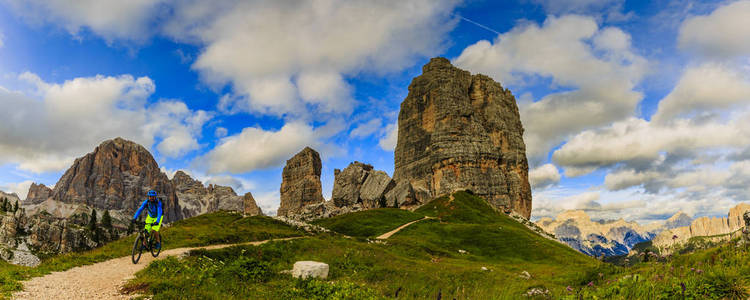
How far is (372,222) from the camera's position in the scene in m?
87.5

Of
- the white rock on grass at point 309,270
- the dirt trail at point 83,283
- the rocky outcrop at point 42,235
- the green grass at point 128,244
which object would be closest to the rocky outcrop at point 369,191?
the green grass at point 128,244

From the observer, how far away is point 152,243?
2203 cm

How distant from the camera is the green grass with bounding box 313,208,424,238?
7794cm

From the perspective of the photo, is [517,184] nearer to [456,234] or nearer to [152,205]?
[456,234]

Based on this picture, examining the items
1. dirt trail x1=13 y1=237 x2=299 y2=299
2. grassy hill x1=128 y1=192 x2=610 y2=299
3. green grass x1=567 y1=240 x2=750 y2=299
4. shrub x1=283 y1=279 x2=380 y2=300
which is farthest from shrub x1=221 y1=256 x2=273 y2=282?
green grass x1=567 y1=240 x2=750 y2=299

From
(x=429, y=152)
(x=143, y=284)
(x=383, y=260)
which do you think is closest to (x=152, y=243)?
(x=143, y=284)

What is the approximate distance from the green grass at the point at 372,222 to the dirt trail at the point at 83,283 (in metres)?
56.6

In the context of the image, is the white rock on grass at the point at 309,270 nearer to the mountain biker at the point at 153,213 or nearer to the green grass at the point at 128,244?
the mountain biker at the point at 153,213

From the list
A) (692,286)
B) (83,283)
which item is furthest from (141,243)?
(692,286)

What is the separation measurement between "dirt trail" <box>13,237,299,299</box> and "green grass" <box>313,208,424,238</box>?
56612 mm

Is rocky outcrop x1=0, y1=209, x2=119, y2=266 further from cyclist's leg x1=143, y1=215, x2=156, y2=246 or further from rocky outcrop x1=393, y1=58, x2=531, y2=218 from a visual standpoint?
rocky outcrop x1=393, y1=58, x2=531, y2=218

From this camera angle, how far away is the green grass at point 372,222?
7794 centimetres

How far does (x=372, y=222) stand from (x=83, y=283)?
73.2 m

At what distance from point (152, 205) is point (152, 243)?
2.75 meters
